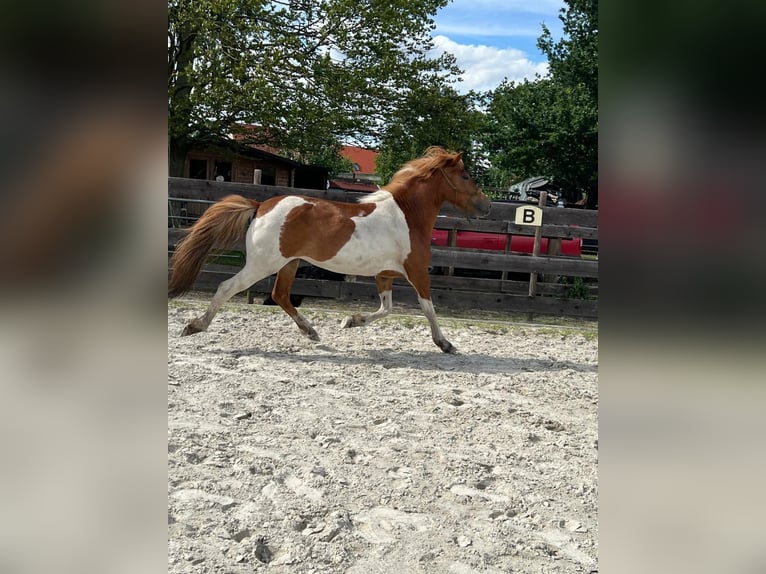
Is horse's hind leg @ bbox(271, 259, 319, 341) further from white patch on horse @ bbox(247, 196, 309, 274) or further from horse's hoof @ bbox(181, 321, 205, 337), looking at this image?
horse's hoof @ bbox(181, 321, 205, 337)

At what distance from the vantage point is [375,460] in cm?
277

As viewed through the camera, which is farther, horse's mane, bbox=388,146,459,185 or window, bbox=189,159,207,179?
window, bbox=189,159,207,179

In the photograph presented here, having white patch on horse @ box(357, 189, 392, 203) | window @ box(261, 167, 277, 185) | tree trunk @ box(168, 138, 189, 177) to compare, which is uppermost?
window @ box(261, 167, 277, 185)

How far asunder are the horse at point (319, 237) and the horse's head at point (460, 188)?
155 millimetres

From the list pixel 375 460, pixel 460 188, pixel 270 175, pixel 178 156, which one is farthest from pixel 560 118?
pixel 375 460

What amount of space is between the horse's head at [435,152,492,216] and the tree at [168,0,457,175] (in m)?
6.41

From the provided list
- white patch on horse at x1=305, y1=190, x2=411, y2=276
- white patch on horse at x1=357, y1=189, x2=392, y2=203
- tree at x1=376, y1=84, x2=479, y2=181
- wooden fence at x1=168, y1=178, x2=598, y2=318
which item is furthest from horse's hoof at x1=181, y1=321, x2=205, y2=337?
tree at x1=376, y1=84, x2=479, y2=181

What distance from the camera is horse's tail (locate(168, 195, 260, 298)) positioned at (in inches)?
198

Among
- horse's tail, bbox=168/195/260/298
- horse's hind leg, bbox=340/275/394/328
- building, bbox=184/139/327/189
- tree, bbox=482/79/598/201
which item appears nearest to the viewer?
horse's tail, bbox=168/195/260/298
